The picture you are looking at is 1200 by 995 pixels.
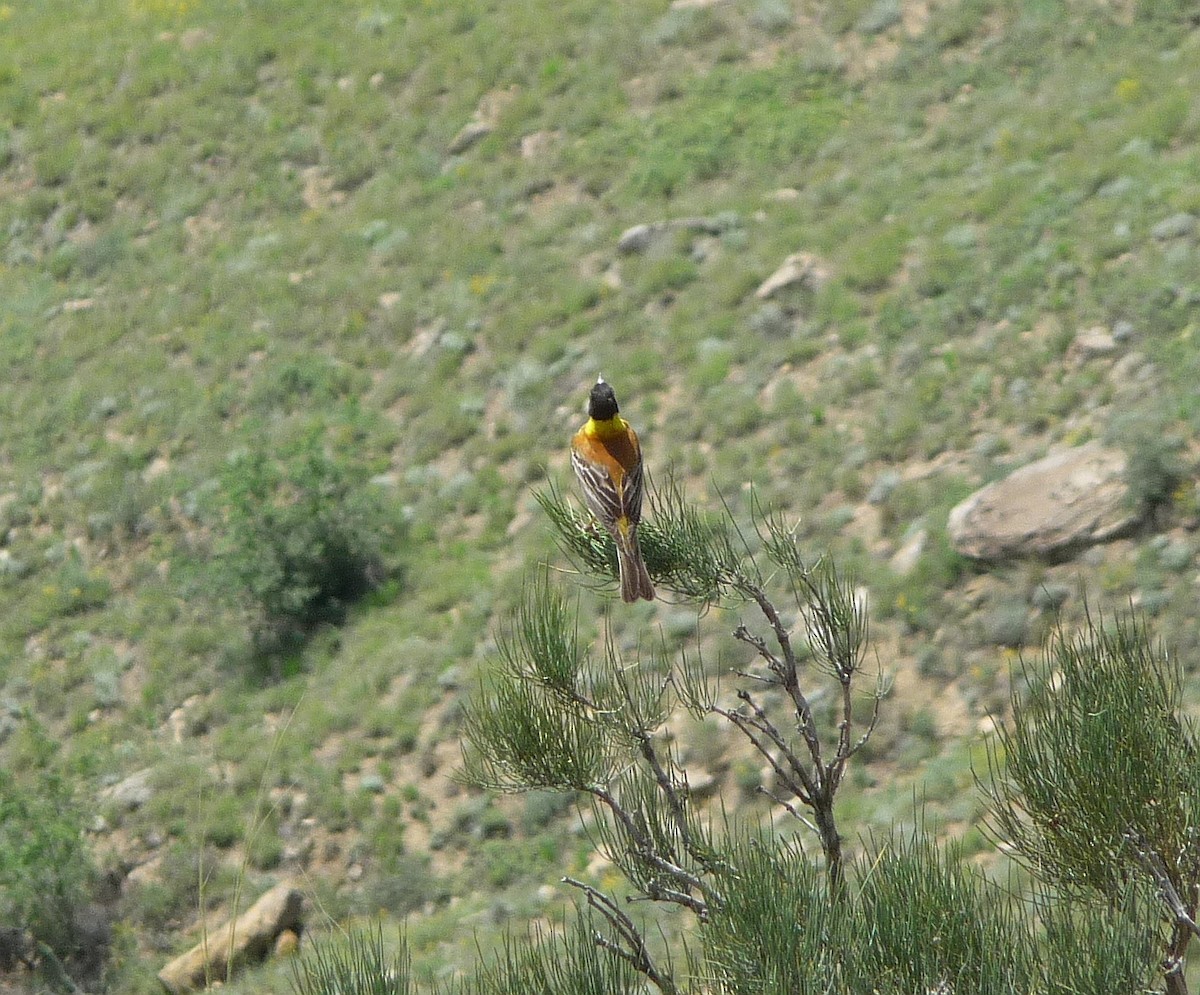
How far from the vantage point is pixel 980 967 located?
155 inches

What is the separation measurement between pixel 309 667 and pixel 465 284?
5.59 meters

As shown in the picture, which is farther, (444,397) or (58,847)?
(444,397)

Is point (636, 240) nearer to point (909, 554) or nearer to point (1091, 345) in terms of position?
point (1091, 345)

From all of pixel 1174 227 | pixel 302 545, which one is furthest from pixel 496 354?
pixel 1174 227

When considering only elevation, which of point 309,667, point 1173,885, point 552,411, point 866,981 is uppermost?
point 866,981

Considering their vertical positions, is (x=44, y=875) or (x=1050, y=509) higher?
(x=1050, y=509)

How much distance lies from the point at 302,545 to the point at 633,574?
1007 centimetres

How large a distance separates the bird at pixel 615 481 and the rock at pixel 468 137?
13758mm

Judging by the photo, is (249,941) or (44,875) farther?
(44,875)

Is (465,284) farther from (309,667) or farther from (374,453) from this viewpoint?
(309,667)

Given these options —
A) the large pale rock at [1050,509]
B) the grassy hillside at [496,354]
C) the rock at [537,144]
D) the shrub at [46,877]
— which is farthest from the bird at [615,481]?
the rock at [537,144]

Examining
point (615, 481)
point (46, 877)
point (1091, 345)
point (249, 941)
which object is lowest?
point (249, 941)

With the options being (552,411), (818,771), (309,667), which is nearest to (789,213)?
(552,411)

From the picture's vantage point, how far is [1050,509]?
11.2m
